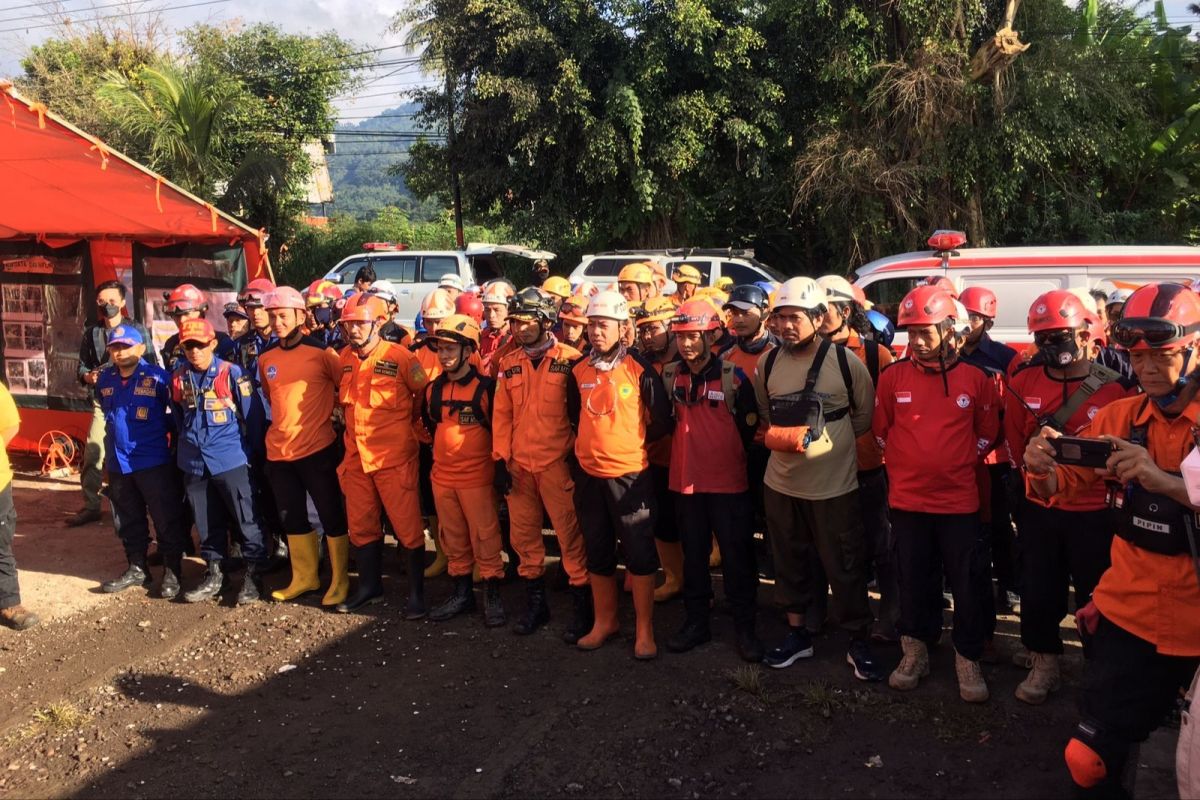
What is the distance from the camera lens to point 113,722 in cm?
464

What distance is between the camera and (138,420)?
6.26 metres

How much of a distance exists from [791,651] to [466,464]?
2.19 meters

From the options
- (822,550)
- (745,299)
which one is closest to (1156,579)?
(822,550)

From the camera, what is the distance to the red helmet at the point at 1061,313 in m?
4.10

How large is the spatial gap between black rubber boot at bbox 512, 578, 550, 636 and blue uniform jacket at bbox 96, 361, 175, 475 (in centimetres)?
277

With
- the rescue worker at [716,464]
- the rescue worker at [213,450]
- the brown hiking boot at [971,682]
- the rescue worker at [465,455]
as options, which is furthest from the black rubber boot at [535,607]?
the brown hiking boot at [971,682]

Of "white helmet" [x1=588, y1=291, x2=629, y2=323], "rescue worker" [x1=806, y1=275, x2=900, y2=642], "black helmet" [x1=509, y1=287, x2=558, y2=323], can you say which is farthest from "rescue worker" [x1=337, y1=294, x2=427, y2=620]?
"rescue worker" [x1=806, y1=275, x2=900, y2=642]

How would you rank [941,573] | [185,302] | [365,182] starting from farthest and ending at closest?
[365,182] < [185,302] < [941,573]

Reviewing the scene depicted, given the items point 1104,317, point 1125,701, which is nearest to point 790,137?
point 1104,317

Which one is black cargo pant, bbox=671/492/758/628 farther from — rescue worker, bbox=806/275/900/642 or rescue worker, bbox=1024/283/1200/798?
rescue worker, bbox=1024/283/1200/798

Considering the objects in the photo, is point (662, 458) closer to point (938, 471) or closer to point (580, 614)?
point (580, 614)

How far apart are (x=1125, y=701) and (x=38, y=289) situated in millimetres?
10264

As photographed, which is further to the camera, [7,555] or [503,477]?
[7,555]

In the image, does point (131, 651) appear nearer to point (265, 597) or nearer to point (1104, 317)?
point (265, 597)
